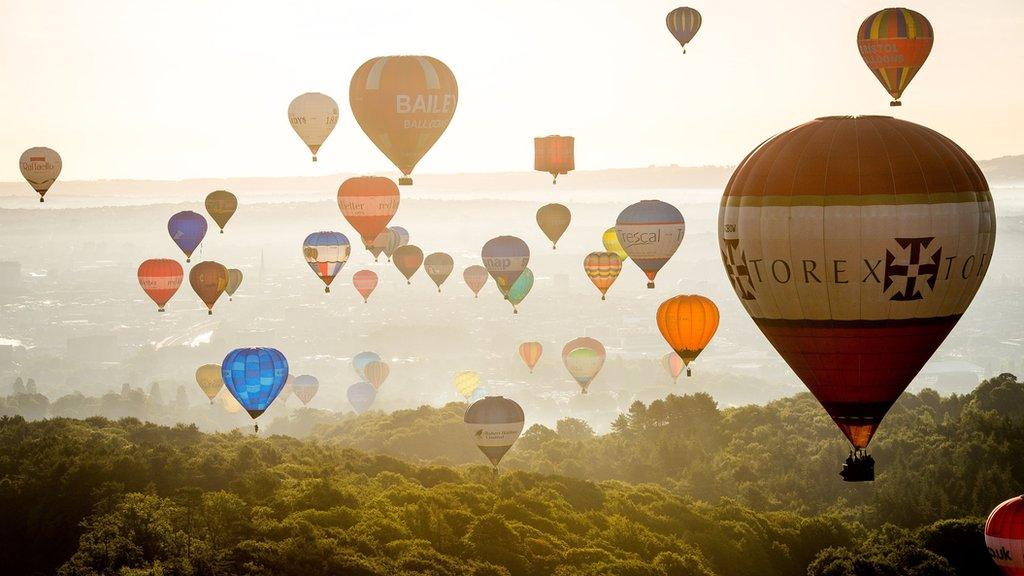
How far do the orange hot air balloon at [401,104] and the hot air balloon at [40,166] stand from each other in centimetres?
3468

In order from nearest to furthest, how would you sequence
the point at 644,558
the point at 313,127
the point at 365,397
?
1. the point at 644,558
2. the point at 313,127
3. the point at 365,397

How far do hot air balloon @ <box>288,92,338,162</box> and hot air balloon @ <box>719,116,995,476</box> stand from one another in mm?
38629

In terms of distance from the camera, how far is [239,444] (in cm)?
8456

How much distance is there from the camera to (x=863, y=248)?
30875 mm

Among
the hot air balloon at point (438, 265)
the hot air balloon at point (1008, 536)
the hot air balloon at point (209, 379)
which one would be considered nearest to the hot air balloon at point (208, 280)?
the hot air balloon at point (438, 265)

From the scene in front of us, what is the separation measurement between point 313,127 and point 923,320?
138 ft

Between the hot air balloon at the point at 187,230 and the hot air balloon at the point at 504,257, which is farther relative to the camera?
the hot air balloon at the point at 187,230

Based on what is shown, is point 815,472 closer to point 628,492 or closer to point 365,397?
point 628,492

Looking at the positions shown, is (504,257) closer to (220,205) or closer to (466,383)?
(220,205)

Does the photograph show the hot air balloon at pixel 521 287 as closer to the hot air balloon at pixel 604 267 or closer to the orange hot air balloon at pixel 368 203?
the hot air balloon at pixel 604 267

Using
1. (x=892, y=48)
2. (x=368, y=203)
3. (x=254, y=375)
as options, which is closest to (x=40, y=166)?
(x=254, y=375)

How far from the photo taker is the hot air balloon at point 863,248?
31.0 metres

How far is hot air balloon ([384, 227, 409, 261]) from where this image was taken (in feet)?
306

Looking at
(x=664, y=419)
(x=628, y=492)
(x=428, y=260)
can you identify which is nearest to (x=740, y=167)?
(x=628, y=492)
